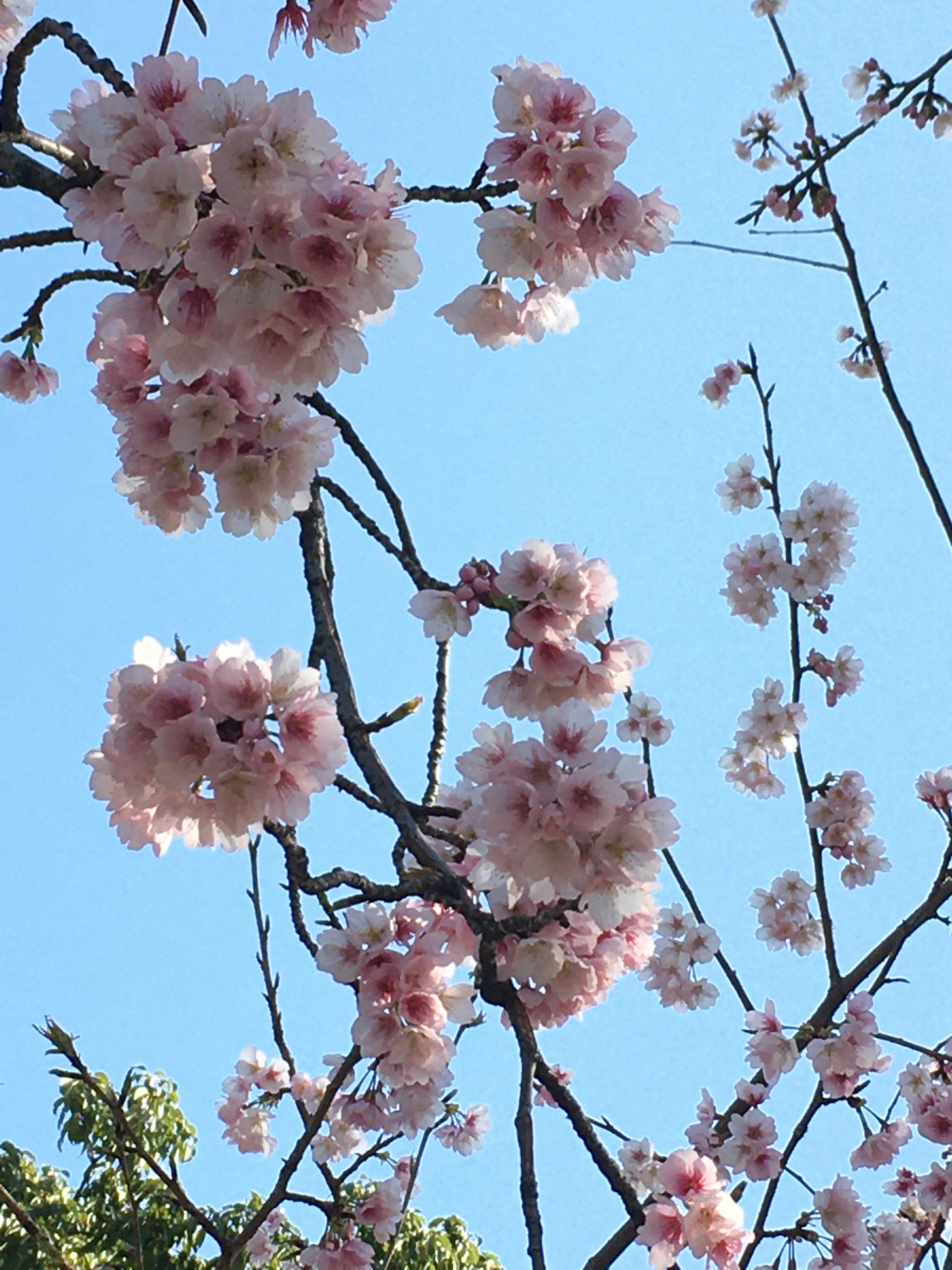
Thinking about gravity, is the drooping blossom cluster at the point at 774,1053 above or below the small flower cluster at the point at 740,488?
below

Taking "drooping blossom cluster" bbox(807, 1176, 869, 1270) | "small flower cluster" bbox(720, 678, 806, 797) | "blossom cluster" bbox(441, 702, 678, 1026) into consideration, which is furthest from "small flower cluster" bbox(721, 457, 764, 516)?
"blossom cluster" bbox(441, 702, 678, 1026)

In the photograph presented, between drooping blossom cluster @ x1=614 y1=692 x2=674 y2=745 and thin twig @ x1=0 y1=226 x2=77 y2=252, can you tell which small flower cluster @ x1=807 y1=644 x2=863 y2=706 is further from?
thin twig @ x1=0 y1=226 x2=77 y2=252

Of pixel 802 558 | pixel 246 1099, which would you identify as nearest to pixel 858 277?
pixel 802 558

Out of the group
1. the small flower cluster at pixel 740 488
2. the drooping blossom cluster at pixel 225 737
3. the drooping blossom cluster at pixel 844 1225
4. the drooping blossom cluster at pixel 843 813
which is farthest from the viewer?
the small flower cluster at pixel 740 488

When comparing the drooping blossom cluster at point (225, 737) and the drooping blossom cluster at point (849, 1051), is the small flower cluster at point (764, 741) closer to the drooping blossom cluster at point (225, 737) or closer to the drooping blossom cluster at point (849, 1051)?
the drooping blossom cluster at point (849, 1051)

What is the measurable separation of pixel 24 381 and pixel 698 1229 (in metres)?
2.14

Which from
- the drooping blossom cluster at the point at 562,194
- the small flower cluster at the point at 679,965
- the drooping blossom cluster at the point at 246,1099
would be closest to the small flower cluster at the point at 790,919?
the small flower cluster at the point at 679,965

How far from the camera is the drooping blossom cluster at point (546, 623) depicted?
1.66 m

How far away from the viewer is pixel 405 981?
1.65 m

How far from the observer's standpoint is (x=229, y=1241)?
5.41 ft

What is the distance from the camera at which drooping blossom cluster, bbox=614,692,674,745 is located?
182 inches

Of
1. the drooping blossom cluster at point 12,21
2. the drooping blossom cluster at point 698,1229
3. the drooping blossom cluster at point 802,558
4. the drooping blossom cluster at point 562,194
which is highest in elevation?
the drooping blossom cluster at point 802,558

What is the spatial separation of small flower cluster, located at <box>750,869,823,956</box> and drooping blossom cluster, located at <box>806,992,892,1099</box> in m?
1.30

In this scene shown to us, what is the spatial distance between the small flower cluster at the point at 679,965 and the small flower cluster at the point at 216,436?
2984mm
